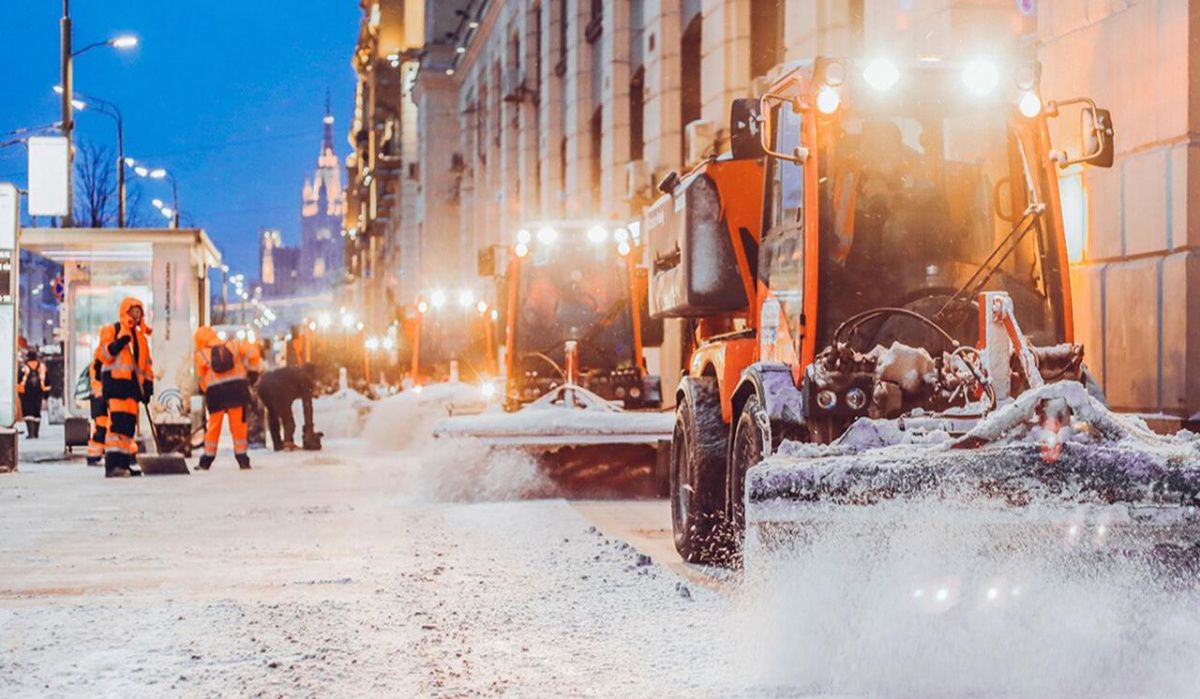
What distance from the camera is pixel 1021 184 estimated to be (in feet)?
25.0

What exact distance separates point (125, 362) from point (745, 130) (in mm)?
11354

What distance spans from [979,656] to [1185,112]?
5.24 metres

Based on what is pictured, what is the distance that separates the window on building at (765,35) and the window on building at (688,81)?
12.2 ft

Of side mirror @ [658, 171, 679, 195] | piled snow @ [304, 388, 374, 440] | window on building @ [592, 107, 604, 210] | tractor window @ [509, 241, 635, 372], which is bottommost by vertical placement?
piled snow @ [304, 388, 374, 440]

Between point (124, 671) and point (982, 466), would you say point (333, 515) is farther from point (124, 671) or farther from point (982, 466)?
point (982, 466)

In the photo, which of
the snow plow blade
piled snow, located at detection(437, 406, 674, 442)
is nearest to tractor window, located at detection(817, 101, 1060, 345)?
the snow plow blade

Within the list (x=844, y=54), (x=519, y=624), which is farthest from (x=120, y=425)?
(x=519, y=624)

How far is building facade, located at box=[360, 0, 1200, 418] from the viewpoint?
32.9ft

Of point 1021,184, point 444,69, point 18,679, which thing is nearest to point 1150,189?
point 1021,184

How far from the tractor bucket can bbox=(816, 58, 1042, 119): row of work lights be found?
18.5ft

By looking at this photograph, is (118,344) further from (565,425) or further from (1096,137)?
(1096,137)

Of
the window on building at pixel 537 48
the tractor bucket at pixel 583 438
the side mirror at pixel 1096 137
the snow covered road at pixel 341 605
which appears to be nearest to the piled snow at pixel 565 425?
the tractor bucket at pixel 583 438

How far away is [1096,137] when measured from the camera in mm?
7277

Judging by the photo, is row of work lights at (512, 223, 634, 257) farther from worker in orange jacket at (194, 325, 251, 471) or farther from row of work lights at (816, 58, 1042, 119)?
row of work lights at (816, 58, 1042, 119)
